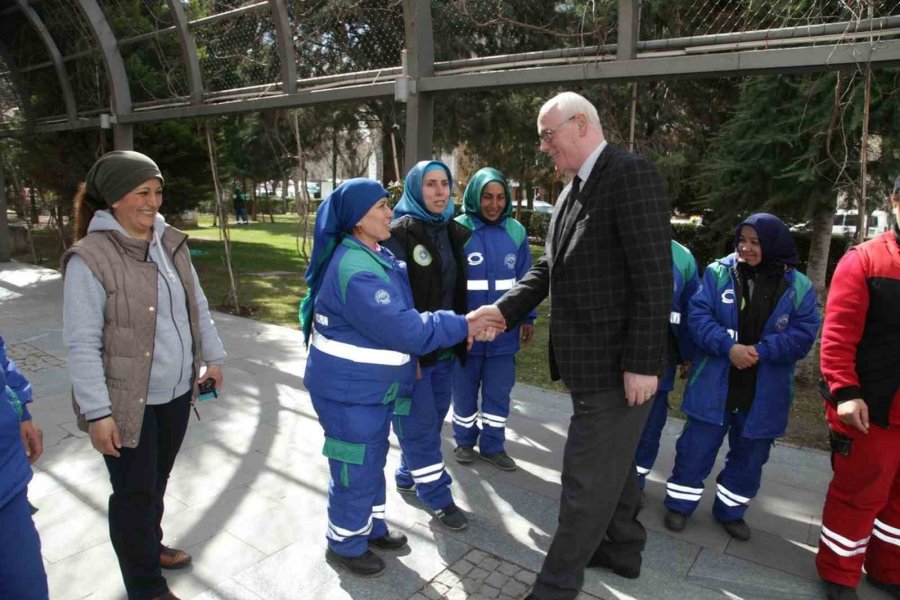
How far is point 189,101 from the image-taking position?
25.2 ft

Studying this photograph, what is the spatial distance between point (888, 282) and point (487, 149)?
602 inches

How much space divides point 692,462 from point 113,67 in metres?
9.43

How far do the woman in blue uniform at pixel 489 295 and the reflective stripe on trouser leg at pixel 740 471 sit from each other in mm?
1260

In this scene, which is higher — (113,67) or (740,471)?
(113,67)

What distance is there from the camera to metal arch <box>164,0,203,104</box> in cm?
754

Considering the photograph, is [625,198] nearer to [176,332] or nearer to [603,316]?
[603,316]

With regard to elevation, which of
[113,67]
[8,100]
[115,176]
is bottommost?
[115,176]

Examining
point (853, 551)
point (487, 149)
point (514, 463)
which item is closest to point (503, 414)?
point (514, 463)

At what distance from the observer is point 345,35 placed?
258 inches

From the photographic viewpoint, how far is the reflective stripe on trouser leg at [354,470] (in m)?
2.56

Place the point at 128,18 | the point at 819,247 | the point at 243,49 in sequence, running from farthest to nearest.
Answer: the point at 128,18
the point at 243,49
the point at 819,247

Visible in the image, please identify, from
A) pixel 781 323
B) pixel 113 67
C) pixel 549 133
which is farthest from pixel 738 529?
pixel 113 67

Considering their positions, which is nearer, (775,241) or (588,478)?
(588,478)

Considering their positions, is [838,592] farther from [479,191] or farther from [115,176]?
[115,176]
